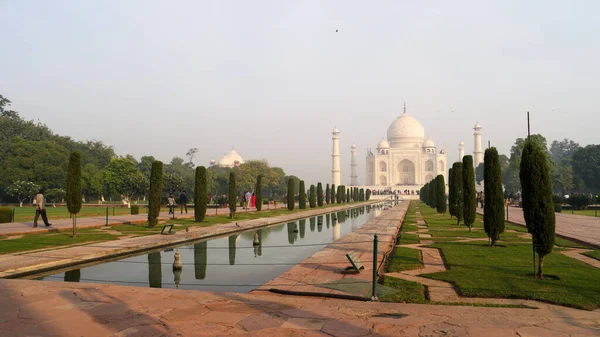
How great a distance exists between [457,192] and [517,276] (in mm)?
11912

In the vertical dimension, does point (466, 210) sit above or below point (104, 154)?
below

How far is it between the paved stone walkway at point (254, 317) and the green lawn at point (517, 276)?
0.65m

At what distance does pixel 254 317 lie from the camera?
16.0 ft

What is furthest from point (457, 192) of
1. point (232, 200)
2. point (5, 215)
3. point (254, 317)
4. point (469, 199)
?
point (5, 215)

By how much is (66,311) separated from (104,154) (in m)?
54.5

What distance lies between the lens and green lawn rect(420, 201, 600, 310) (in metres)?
5.91

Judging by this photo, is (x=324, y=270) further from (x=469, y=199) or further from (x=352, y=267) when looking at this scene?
(x=469, y=199)

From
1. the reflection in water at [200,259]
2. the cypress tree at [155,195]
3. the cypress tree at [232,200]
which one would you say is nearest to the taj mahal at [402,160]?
the cypress tree at [232,200]

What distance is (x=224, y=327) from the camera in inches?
178

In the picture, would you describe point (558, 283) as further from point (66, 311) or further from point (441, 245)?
point (66, 311)

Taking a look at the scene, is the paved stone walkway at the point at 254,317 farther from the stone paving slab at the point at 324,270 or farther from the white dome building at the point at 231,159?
the white dome building at the point at 231,159

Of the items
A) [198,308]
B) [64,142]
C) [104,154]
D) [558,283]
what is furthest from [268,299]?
[104,154]

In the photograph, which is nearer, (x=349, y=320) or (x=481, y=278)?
(x=349, y=320)

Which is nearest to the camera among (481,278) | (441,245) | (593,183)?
(481,278)
